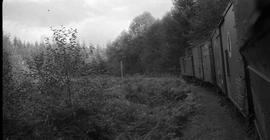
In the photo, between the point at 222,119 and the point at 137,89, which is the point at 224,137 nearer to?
the point at 222,119

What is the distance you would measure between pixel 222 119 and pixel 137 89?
1532 centimetres

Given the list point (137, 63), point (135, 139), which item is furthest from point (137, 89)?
point (137, 63)

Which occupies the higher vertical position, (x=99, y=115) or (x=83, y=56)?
(x=83, y=56)

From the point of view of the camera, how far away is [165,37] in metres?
56.5

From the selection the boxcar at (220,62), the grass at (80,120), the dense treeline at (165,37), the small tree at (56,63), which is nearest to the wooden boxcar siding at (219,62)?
the boxcar at (220,62)

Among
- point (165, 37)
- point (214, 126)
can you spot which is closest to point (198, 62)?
point (214, 126)

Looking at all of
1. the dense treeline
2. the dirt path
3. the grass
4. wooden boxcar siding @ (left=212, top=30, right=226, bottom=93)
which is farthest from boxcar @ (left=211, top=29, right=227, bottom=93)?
the dense treeline

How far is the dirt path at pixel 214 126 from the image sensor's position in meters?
8.87

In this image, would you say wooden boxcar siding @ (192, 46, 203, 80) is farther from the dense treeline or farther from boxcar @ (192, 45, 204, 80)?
the dense treeline

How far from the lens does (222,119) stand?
36.0 ft

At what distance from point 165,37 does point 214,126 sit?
1850 inches

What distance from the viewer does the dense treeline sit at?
4309 cm

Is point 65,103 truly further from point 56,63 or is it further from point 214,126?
point 214,126

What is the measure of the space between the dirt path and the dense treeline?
27.0 meters
